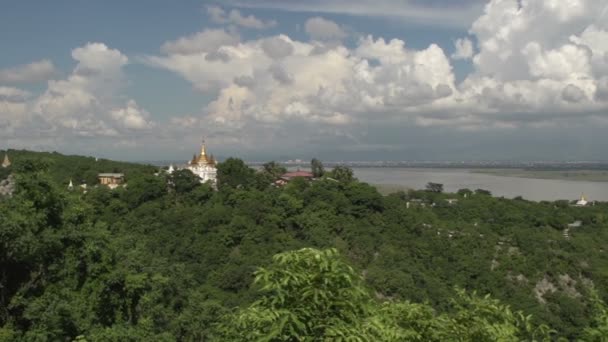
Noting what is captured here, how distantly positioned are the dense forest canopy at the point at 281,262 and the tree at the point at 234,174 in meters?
0.15

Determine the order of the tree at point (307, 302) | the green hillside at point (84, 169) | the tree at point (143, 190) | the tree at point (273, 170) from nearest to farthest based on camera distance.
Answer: the tree at point (307, 302)
the tree at point (143, 190)
the tree at point (273, 170)
the green hillside at point (84, 169)

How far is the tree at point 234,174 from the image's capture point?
51066 mm

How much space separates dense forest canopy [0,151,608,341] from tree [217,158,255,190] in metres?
0.15

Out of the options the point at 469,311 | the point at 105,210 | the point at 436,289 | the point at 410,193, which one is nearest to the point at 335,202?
the point at 436,289

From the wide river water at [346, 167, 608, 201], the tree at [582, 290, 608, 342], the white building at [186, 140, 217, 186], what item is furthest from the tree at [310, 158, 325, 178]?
the tree at [582, 290, 608, 342]

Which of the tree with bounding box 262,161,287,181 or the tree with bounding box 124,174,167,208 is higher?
the tree with bounding box 262,161,287,181

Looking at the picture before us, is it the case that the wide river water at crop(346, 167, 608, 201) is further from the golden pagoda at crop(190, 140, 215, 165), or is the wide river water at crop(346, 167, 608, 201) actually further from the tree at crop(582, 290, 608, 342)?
the tree at crop(582, 290, 608, 342)

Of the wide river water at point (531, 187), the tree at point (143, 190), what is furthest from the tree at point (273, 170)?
the wide river water at point (531, 187)

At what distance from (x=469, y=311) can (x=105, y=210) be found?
134 ft

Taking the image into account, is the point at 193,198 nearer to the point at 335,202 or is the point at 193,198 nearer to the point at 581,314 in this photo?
the point at 335,202

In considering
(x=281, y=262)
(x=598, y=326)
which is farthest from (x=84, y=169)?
(x=598, y=326)

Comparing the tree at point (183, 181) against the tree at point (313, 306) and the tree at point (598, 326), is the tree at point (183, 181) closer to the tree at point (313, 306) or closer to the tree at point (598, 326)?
the tree at point (598, 326)

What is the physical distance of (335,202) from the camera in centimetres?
4234

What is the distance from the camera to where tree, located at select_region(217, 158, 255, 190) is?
51.1 meters
